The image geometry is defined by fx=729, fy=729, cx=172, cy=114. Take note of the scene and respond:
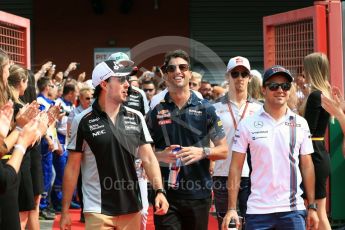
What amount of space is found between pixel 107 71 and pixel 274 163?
1.65 metres

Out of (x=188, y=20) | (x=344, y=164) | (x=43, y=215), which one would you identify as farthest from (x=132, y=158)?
(x=188, y=20)

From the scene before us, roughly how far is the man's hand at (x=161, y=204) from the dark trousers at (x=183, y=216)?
1.48ft

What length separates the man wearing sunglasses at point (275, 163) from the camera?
19.9 feet

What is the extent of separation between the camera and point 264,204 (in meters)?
6.09

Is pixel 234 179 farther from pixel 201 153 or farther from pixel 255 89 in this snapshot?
pixel 255 89

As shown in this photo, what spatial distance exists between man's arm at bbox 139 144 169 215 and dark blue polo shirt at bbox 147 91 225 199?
1.60ft

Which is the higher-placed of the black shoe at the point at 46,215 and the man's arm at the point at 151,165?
the man's arm at the point at 151,165

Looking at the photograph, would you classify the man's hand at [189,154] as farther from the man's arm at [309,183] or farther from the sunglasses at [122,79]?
the man's arm at [309,183]

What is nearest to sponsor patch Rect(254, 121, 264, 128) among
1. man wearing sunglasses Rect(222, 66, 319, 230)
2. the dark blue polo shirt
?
man wearing sunglasses Rect(222, 66, 319, 230)

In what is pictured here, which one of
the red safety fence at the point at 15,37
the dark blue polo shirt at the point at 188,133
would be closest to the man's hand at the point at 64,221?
the dark blue polo shirt at the point at 188,133

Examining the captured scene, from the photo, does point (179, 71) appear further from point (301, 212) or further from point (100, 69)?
point (301, 212)

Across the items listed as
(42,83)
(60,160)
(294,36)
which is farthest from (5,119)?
(60,160)

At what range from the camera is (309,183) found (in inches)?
249

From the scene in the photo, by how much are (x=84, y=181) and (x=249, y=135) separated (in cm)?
149
